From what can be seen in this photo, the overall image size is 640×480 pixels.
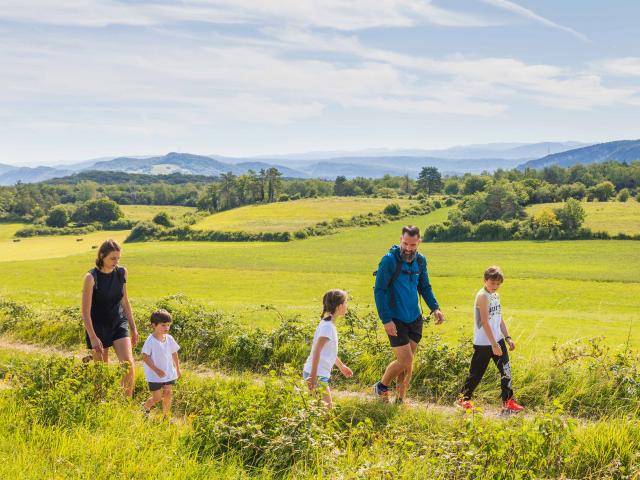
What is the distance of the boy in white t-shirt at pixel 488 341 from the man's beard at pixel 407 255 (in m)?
0.96

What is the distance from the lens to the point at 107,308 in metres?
6.91

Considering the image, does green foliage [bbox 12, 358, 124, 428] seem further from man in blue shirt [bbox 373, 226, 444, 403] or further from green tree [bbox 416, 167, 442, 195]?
green tree [bbox 416, 167, 442, 195]

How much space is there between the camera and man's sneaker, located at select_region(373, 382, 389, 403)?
6.73 metres

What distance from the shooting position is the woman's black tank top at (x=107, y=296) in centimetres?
679

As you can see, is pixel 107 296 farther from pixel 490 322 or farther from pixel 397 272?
pixel 490 322

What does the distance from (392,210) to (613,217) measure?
151 ft

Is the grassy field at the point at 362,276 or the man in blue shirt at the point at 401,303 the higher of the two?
the man in blue shirt at the point at 401,303

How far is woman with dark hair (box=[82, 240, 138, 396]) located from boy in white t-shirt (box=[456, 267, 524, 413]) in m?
4.40

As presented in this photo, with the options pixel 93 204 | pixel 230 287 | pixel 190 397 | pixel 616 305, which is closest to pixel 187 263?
pixel 230 287

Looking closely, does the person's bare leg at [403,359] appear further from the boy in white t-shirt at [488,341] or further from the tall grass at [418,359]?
the boy in white t-shirt at [488,341]

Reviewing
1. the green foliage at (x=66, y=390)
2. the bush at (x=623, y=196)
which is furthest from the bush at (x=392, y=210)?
the green foliage at (x=66, y=390)

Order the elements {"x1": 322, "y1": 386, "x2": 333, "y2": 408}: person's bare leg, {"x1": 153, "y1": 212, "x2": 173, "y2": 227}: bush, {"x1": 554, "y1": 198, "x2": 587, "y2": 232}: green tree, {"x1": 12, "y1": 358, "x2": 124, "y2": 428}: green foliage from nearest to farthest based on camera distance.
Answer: {"x1": 12, "y1": 358, "x2": 124, "y2": 428}: green foliage → {"x1": 322, "y1": 386, "x2": 333, "y2": 408}: person's bare leg → {"x1": 554, "y1": 198, "x2": 587, "y2": 232}: green tree → {"x1": 153, "y1": 212, "x2": 173, "y2": 227}: bush

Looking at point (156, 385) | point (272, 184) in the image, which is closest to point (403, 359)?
point (156, 385)

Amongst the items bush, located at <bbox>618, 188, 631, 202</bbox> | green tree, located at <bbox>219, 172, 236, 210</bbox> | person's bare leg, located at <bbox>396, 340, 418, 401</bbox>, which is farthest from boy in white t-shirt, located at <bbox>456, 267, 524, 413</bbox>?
green tree, located at <bbox>219, 172, 236, 210</bbox>
